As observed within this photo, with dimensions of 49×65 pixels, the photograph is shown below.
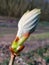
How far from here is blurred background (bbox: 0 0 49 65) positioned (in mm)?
1703

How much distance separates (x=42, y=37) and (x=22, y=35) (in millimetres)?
1613

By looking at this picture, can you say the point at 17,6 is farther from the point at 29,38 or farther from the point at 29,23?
the point at 29,23

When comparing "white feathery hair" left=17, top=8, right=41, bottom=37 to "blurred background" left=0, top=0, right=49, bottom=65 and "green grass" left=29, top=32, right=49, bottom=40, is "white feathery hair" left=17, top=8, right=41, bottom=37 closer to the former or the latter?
"blurred background" left=0, top=0, right=49, bottom=65

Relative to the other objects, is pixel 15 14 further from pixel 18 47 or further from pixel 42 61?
pixel 18 47

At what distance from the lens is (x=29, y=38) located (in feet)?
6.13

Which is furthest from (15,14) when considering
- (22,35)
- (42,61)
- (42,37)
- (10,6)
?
(22,35)

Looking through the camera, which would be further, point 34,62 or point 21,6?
point 21,6

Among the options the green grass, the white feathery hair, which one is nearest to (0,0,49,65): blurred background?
the green grass

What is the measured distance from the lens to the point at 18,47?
0.38 meters

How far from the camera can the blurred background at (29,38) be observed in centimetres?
170

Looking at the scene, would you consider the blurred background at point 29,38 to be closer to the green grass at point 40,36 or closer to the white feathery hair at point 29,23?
the green grass at point 40,36

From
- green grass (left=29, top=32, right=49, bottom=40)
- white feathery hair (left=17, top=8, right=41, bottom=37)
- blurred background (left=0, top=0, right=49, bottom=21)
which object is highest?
blurred background (left=0, top=0, right=49, bottom=21)

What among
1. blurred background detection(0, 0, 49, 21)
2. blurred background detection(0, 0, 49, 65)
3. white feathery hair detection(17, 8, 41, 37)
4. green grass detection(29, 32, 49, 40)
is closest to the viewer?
white feathery hair detection(17, 8, 41, 37)

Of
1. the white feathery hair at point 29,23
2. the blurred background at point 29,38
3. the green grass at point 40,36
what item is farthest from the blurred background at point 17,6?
the white feathery hair at point 29,23
